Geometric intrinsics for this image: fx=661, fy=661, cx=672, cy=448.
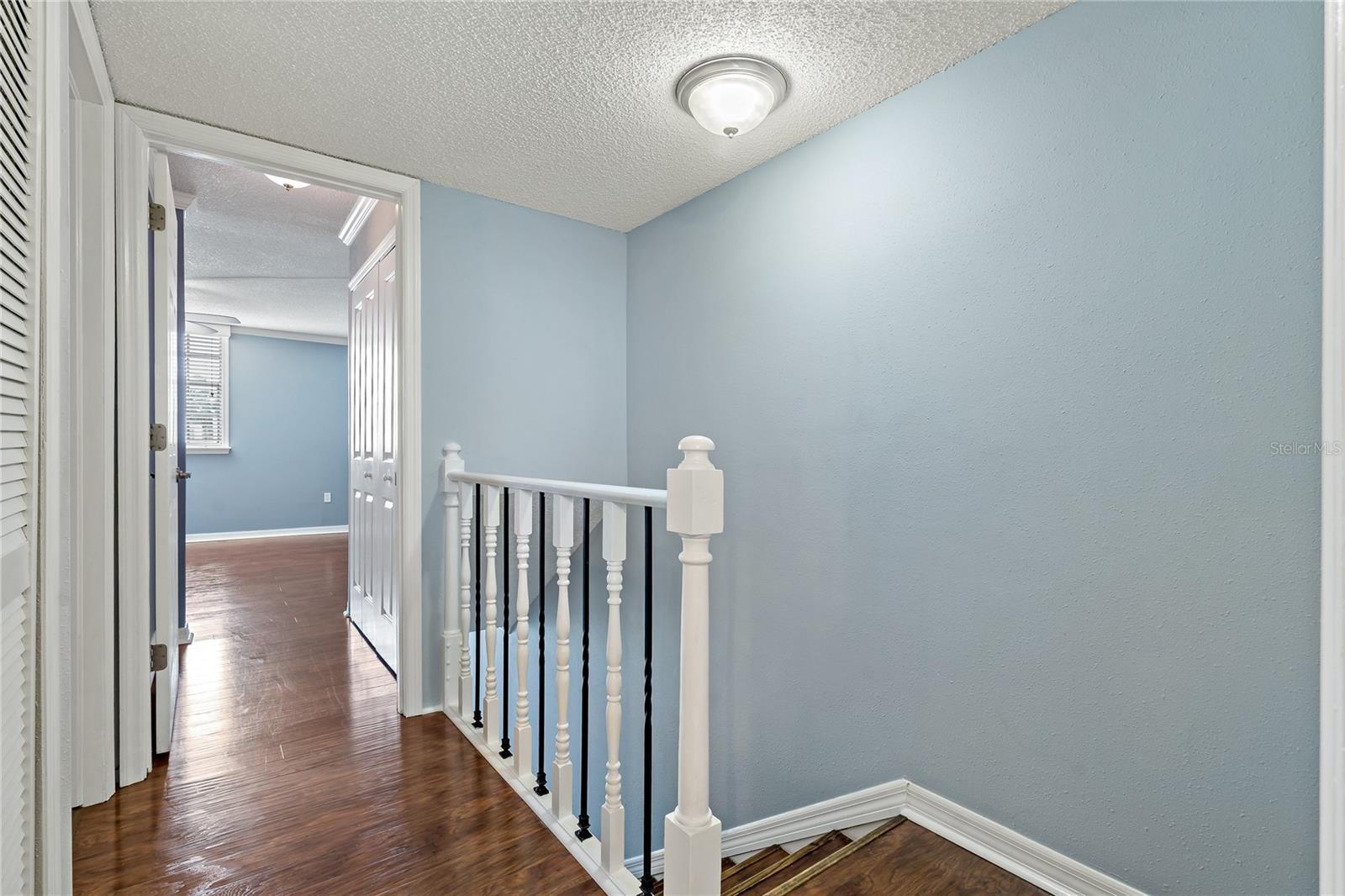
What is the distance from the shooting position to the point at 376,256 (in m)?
3.10

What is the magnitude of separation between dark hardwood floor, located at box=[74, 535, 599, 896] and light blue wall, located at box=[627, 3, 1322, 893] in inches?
40.6

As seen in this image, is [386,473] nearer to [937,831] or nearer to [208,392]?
[937,831]

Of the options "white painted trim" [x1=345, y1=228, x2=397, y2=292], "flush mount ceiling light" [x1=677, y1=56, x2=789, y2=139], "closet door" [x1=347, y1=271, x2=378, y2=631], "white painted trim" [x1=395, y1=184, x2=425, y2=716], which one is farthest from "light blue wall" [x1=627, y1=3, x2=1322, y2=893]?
"closet door" [x1=347, y1=271, x2=378, y2=631]

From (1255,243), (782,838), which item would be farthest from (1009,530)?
(782,838)

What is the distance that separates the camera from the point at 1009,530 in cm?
164

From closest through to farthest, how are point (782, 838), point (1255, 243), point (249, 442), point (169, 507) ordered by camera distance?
point (1255, 243), point (782, 838), point (169, 507), point (249, 442)

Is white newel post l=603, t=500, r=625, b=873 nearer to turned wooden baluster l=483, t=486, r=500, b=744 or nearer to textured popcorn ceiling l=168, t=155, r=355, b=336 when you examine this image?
turned wooden baluster l=483, t=486, r=500, b=744

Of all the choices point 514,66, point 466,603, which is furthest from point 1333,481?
point 466,603

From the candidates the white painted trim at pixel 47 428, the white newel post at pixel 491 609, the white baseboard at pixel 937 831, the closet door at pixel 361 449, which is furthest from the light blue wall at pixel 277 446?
the white baseboard at pixel 937 831

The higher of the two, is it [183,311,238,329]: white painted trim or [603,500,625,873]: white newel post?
[183,311,238,329]: white painted trim

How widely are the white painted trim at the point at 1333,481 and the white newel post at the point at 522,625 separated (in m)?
1.63

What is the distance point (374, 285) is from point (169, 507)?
1.34 metres

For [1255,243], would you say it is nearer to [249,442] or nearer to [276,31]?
[276,31]

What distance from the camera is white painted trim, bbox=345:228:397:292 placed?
282 centimetres
